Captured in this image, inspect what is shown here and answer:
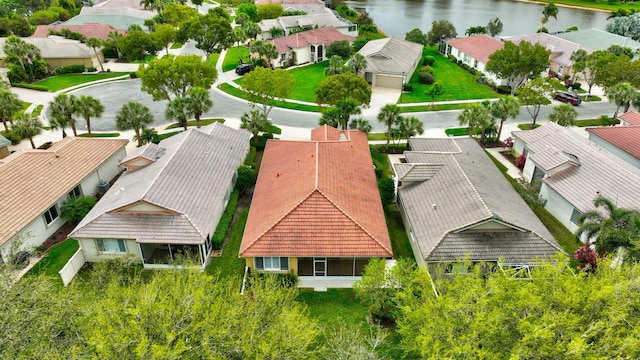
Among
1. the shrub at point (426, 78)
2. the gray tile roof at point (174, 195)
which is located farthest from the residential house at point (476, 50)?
the gray tile roof at point (174, 195)

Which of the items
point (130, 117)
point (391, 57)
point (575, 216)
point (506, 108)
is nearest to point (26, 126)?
point (130, 117)

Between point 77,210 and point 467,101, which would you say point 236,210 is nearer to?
point 77,210

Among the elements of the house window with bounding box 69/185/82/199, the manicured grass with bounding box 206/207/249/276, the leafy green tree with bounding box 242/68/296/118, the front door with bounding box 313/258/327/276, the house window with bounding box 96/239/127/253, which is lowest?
the manicured grass with bounding box 206/207/249/276

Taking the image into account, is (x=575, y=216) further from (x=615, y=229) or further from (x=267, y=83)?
(x=267, y=83)

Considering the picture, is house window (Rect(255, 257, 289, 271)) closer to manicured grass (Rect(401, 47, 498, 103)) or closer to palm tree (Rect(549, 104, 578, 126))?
palm tree (Rect(549, 104, 578, 126))

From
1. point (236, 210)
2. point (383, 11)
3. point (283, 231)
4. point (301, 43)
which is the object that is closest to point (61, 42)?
point (301, 43)

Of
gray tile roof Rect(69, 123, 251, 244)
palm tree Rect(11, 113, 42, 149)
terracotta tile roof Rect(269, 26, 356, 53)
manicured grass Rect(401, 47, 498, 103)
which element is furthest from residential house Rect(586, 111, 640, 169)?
palm tree Rect(11, 113, 42, 149)
